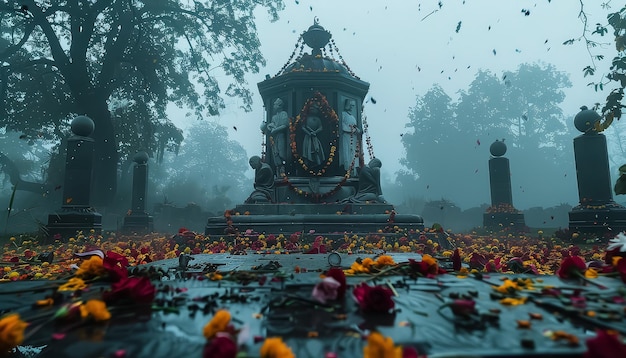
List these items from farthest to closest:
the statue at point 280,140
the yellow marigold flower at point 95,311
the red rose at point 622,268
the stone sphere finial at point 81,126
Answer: the stone sphere finial at point 81,126
the statue at point 280,140
the red rose at point 622,268
the yellow marigold flower at point 95,311

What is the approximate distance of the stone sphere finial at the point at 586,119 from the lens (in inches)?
387

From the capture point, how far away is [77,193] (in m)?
11.2

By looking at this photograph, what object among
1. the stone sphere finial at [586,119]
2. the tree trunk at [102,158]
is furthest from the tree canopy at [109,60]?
the stone sphere finial at [586,119]

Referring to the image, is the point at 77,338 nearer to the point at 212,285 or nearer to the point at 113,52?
the point at 212,285

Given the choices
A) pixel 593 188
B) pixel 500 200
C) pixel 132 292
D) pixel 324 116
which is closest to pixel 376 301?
pixel 132 292

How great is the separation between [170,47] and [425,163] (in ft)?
124

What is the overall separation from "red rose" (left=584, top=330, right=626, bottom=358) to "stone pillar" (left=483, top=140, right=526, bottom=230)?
15.4 metres

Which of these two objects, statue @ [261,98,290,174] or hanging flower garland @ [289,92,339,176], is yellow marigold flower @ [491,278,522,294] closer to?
hanging flower garland @ [289,92,339,176]

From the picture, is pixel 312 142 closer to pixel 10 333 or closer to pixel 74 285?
pixel 74 285

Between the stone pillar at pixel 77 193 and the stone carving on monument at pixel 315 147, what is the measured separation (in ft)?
15.7

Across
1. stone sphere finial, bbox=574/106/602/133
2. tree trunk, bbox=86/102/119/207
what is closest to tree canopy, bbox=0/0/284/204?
tree trunk, bbox=86/102/119/207

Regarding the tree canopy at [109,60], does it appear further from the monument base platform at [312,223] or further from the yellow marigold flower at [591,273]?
the yellow marigold flower at [591,273]

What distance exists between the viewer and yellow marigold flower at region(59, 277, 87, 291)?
2.09 metres

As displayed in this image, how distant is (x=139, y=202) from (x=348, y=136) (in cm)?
1134
